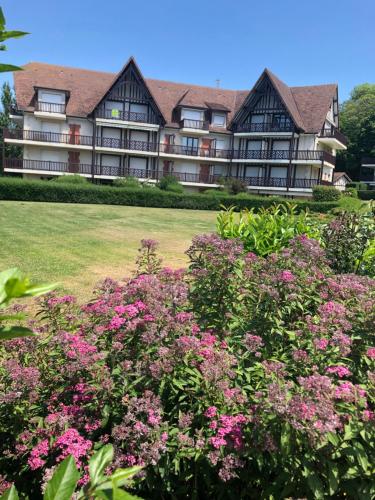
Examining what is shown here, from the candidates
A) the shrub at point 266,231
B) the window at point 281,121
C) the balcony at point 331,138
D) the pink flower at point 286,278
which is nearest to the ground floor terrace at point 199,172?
the balcony at point 331,138

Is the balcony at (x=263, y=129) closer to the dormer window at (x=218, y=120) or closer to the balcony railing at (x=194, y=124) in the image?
the dormer window at (x=218, y=120)

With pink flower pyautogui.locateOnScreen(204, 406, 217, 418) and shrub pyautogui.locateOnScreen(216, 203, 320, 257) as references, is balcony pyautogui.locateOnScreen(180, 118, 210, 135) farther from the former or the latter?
pink flower pyautogui.locateOnScreen(204, 406, 217, 418)

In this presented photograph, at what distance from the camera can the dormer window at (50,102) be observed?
39375 mm

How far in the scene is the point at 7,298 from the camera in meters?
0.85

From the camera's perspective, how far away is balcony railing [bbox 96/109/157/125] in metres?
41.1

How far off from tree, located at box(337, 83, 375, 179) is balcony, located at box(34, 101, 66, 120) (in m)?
43.7

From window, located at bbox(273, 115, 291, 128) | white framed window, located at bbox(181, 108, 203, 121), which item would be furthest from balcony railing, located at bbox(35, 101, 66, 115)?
window, located at bbox(273, 115, 291, 128)

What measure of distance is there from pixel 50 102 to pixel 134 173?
10.0m

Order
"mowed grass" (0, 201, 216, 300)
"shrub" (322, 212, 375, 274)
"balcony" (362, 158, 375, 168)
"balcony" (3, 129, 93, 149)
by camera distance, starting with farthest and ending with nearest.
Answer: "balcony" (362, 158, 375, 168) → "balcony" (3, 129, 93, 149) → "mowed grass" (0, 201, 216, 300) → "shrub" (322, 212, 375, 274)

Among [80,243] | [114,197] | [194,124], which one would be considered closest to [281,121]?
[194,124]

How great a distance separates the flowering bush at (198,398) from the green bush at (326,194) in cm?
3410

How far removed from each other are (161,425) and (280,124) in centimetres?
4402

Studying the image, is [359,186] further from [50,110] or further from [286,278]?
[286,278]

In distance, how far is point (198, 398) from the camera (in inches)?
95.2
